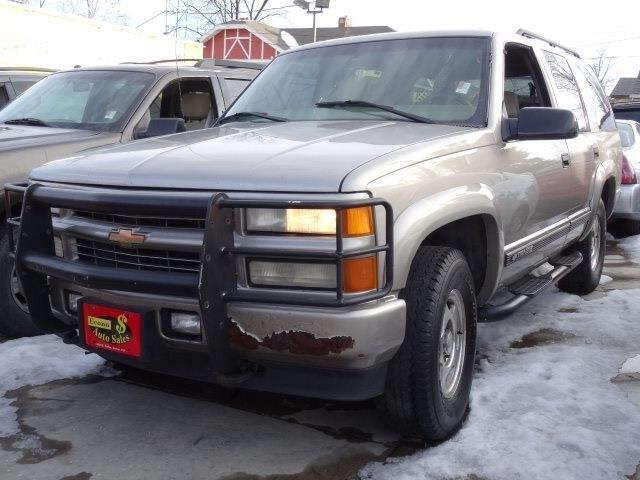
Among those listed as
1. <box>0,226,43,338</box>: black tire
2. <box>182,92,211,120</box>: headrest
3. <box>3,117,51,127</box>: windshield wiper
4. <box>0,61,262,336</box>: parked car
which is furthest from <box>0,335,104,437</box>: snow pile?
<box>182,92,211,120</box>: headrest

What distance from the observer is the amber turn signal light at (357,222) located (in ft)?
8.15

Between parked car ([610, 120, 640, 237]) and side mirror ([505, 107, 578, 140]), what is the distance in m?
4.56

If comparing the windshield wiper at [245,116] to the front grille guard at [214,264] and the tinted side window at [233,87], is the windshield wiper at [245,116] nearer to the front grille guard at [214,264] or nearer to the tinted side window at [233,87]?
the front grille guard at [214,264]

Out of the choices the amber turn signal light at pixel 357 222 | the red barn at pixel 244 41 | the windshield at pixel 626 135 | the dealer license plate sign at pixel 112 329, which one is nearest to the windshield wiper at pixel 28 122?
the dealer license plate sign at pixel 112 329

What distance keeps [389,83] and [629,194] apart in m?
5.19

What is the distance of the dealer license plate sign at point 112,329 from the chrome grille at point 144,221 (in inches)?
13.2

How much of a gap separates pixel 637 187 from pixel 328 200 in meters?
6.74

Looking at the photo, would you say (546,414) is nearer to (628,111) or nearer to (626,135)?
(626,135)

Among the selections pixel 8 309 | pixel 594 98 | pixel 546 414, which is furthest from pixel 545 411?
pixel 594 98

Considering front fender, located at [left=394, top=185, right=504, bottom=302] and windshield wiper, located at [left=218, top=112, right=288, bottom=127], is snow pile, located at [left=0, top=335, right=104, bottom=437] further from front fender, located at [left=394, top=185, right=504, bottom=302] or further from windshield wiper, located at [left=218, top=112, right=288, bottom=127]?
front fender, located at [left=394, top=185, right=504, bottom=302]

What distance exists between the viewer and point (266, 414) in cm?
339

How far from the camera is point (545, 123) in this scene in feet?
11.7

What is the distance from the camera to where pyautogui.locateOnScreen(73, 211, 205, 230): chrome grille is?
266cm

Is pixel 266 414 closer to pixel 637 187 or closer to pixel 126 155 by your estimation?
pixel 126 155
